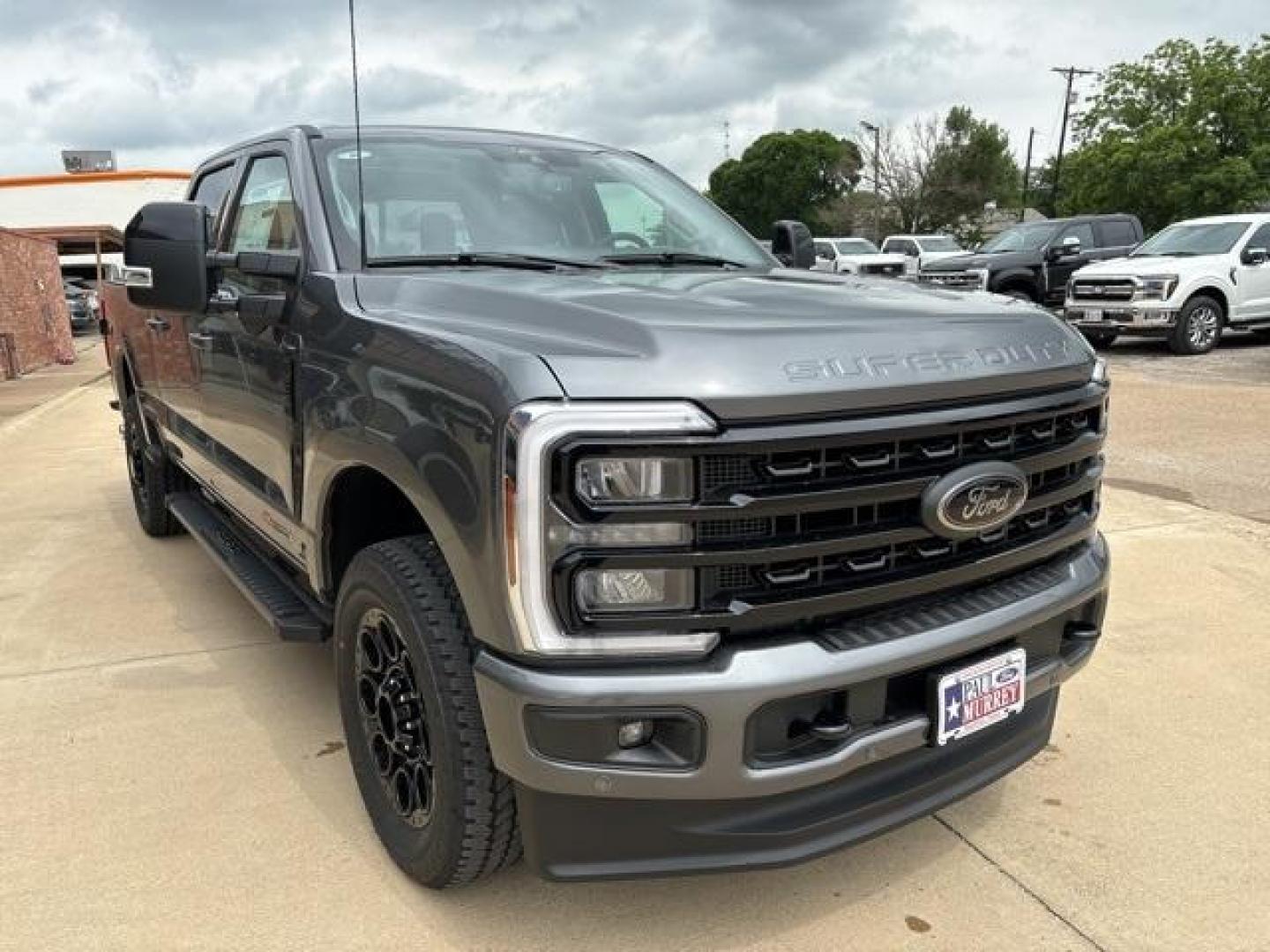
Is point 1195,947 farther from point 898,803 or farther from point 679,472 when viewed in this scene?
point 679,472

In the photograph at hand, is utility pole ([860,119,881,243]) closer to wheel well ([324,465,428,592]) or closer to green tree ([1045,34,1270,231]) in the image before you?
green tree ([1045,34,1270,231])

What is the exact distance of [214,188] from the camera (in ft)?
14.8

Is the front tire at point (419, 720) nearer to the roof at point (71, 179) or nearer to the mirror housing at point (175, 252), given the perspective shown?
the mirror housing at point (175, 252)

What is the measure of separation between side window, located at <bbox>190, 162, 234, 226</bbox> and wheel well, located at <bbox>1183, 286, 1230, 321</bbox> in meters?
12.5

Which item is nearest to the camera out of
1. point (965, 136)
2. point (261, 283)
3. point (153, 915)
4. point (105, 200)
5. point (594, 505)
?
point (594, 505)

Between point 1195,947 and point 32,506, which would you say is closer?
point 1195,947

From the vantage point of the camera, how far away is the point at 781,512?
1.98 metres

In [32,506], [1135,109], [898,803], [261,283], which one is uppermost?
[1135,109]

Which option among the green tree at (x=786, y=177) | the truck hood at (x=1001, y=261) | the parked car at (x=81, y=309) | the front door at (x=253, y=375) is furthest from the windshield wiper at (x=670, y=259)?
the green tree at (x=786, y=177)

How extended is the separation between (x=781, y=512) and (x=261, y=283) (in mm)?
2013

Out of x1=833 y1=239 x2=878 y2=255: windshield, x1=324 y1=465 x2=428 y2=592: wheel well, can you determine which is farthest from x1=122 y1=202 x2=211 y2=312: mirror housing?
x1=833 y1=239 x2=878 y2=255: windshield

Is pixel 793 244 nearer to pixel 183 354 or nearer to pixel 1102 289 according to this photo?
pixel 183 354

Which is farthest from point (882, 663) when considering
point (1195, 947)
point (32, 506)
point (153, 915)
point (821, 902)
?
point (32, 506)

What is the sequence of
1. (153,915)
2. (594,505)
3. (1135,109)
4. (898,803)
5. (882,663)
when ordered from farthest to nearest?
(1135,109)
(153,915)
(898,803)
(882,663)
(594,505)
